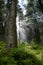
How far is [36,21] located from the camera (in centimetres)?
2000

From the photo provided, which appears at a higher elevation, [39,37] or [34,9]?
[34,9]

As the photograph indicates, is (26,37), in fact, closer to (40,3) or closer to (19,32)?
(19,32)

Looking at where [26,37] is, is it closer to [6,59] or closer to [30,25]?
[30,25]

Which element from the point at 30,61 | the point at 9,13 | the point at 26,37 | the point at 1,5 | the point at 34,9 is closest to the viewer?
the point at 30,61

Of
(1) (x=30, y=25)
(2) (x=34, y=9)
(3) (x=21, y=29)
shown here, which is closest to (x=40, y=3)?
(2) (x=34, y=9)

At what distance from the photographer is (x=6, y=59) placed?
320 inches

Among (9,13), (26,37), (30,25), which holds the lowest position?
(26,37)

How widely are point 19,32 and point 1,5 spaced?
5335mm

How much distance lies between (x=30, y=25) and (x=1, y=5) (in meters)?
3.98

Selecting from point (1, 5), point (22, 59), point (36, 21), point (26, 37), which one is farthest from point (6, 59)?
point (26, 37)

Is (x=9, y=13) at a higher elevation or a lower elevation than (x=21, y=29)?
higher

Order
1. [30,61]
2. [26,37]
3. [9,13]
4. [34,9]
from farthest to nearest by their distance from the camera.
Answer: [26,37] → [34,9] → [9,13] → [30,61]

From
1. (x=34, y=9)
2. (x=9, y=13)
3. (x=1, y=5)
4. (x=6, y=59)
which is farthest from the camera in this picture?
(x=34, y=9)

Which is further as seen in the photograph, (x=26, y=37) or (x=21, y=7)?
(x=26, y=37)
